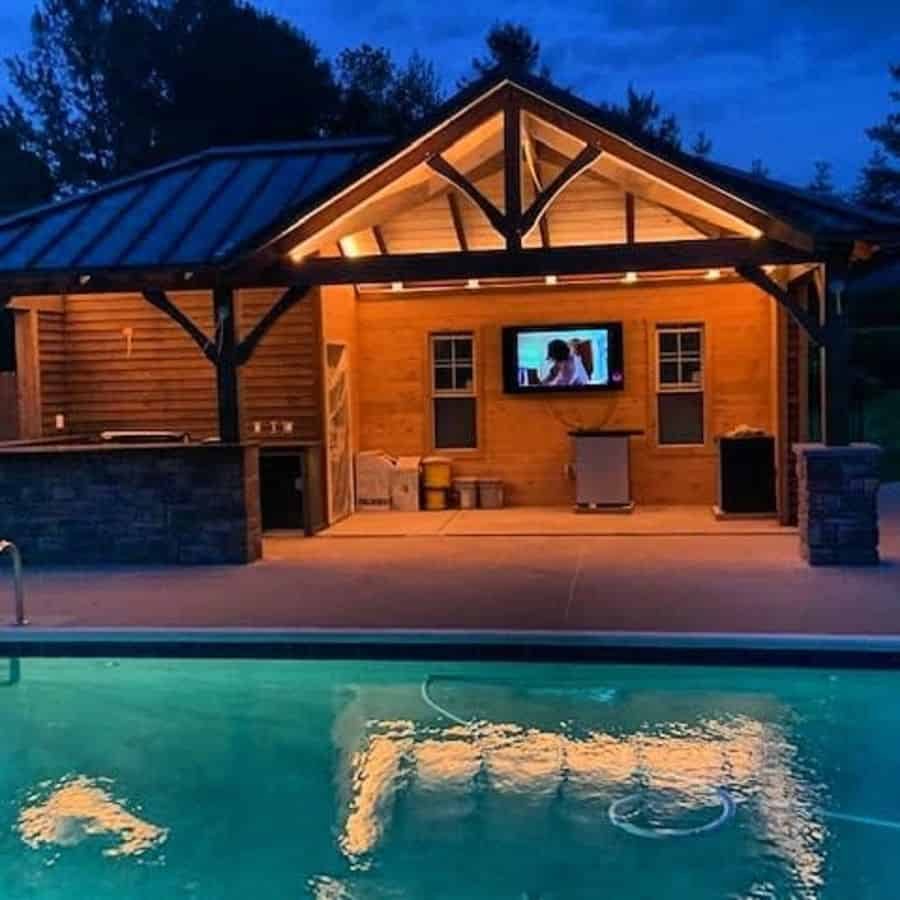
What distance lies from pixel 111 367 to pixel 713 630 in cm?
851

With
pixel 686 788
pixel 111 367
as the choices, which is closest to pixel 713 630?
pixel 686 788

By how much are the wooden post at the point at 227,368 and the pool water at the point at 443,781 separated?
129 inches

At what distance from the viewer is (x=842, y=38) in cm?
3584

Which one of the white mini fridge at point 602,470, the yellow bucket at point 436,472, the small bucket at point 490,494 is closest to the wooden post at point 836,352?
the white mini fridge at point 602,470

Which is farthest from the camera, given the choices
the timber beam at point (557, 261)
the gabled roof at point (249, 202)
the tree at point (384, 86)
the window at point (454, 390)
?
the tree at point (384, 86)

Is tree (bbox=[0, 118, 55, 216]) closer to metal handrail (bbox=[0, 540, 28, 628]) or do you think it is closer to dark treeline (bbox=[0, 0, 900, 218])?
dark treeline (bbox=[0, 0, 900, 218])

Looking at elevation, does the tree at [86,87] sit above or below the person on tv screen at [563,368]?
above

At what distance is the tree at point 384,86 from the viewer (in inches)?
1073

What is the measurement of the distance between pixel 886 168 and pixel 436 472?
74.2 ft

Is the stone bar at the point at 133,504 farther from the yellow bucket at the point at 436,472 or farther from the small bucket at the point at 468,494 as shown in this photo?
the small bucket at the point at 468,494

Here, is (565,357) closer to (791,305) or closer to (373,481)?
(373,481)

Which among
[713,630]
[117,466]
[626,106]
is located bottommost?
[713,630]

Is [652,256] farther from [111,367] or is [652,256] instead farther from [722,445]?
[111,367]

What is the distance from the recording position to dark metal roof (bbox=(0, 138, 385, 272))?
10.6 meters
